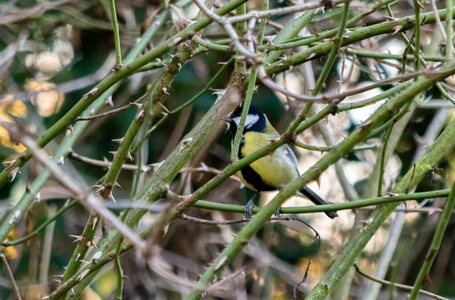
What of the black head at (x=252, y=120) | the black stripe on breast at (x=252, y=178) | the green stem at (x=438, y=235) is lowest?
the black stripe on breast at (x=252, y=178)

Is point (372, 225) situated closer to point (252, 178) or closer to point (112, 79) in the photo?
point (112, 79)

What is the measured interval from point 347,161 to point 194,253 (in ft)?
4.03

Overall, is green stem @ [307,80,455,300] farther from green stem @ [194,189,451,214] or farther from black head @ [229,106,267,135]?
black head @ [229,106,267,135]

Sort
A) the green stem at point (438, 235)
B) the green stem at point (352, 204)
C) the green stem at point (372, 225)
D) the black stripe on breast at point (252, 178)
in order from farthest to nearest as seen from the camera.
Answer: the black stripe on breast at point (252, 178)
the green stem at point (372, 225)
the green stem at point (352, 204)
the green stem at point (438, 235)

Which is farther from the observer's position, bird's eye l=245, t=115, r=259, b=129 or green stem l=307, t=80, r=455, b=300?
bird's eye l=245, t=115, r=259, b=129

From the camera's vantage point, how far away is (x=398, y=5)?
13.3 feet

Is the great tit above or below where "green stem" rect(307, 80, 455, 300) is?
below

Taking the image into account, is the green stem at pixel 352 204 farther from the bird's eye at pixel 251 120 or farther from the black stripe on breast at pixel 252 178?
the bird's eye at pixel 251 120

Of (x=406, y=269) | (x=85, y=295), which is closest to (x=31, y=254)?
(x=85, y=295)

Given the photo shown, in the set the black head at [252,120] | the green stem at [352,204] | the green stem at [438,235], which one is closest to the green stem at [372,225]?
the green stem at [352,204]

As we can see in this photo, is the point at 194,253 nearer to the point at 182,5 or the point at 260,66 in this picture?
the point at 182,5

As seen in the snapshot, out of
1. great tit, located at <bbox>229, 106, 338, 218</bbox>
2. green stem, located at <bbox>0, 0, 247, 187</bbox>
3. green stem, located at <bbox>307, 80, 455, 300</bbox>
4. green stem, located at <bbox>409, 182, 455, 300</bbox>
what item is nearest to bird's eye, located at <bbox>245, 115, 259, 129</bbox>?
great tit, located at <bbox>229, 106, 338, 218</bbox>

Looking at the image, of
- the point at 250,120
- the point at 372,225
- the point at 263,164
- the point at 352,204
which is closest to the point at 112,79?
the point at 352,204

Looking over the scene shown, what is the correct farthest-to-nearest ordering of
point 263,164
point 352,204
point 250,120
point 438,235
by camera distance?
1. point 250,120
2. point 263,164
3. point 352,204
4. point 438,235
